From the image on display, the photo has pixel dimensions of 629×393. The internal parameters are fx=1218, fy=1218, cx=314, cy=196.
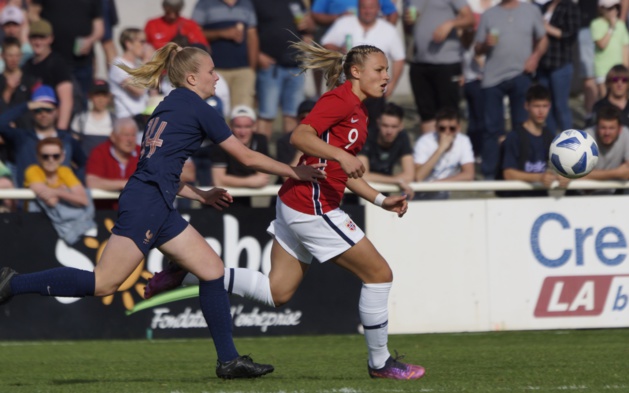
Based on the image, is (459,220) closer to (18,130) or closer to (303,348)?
(303,348)

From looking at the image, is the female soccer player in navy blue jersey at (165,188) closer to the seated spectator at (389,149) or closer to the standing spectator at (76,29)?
the seated spectator at (389,149)

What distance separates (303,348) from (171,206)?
3.22 meters

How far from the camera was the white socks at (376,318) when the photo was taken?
727 cm

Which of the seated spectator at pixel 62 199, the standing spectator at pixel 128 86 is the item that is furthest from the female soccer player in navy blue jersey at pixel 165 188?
the standing spectator at pixel 128 86

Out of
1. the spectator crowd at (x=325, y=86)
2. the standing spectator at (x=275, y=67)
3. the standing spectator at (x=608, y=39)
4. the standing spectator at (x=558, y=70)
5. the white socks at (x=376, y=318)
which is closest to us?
the white socks at (x=376, y=318)

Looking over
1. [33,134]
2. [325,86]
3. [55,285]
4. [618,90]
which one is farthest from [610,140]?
[55,285]

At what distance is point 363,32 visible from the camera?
1284 cm

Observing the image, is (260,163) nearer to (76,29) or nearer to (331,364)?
(331,364)

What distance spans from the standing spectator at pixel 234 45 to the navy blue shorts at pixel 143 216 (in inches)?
244

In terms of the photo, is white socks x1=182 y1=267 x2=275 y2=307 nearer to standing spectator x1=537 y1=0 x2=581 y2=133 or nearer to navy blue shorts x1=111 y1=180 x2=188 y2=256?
navy blue shorts x1=111 y1=180 x2=188 y2=256

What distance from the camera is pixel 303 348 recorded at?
32.2 ft

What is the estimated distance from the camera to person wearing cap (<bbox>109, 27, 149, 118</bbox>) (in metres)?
12.4

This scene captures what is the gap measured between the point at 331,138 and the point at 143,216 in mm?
1224

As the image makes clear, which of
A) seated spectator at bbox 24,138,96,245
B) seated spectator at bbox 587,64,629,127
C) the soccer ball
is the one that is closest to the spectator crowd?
seated spectator at bbox 587,64,629,127
